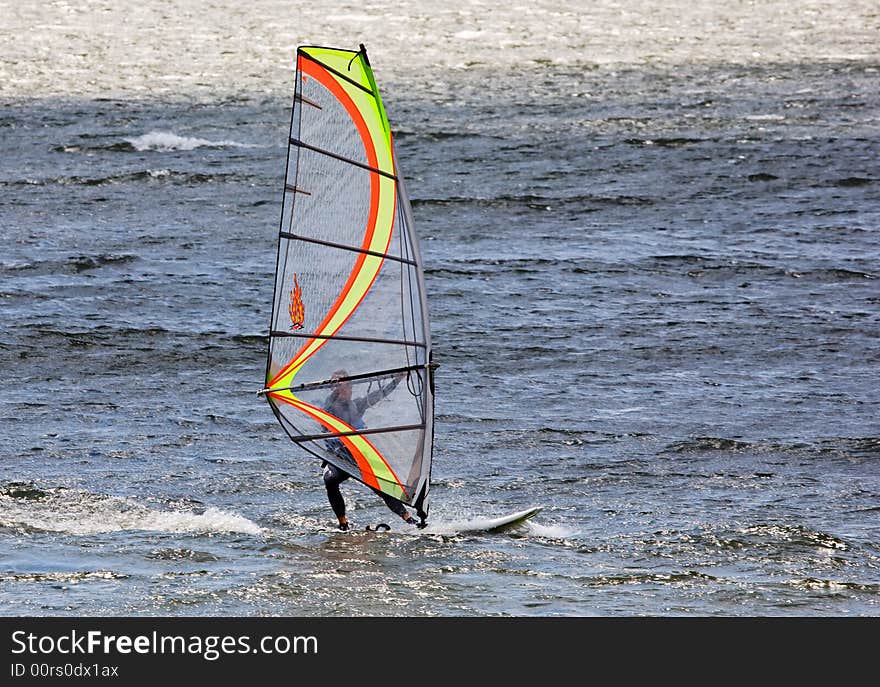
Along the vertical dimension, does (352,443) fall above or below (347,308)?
below

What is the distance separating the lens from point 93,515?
Result: 20000 mm

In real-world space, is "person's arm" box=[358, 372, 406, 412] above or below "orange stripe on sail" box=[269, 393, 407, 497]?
above

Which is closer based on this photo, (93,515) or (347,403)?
(347,403)

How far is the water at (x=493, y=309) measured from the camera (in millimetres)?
18266

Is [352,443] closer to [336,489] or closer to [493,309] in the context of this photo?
[336,489]

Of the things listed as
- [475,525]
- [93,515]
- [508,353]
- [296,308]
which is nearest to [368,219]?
[296,308]

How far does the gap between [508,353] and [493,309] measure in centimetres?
286

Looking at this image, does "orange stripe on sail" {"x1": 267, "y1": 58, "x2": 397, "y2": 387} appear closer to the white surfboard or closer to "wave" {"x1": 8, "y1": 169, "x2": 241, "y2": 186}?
the white surfboard

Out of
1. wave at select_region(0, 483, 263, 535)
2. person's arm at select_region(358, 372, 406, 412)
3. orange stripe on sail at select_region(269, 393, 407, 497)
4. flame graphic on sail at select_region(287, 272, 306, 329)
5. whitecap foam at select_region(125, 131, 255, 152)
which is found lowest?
wave at select_region(0, 483, 263, 535)

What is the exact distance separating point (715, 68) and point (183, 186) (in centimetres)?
2039

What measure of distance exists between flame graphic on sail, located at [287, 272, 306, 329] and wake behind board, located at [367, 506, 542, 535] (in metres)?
2.96

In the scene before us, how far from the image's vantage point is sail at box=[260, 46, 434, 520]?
18.2m

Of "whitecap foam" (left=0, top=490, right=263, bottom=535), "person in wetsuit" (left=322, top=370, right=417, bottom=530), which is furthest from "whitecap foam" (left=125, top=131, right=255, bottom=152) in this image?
"person in wetsuit" (left=322, top=370, right=417, bottom=530)

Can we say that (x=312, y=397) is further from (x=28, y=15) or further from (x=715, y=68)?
(x=28, y=15)
